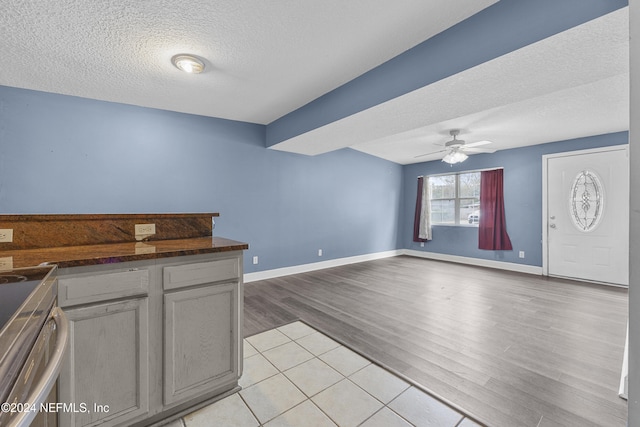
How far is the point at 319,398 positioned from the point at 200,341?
813 mm

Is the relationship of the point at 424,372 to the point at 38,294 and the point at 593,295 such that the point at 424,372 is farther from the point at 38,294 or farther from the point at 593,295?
the point at 593,295

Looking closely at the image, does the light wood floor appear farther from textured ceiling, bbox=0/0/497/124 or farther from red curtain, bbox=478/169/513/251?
textured ceiling, bbox=0/0/497/124

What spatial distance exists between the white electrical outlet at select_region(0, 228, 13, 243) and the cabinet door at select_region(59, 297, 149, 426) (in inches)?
25.6

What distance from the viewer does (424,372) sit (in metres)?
1.94

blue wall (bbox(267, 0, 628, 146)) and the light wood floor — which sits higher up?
blue wall (bbox(267, 0, 628, 146))

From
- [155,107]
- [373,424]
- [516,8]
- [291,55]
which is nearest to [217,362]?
[373,424]

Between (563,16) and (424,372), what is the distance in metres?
2.39

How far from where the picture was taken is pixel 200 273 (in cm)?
152

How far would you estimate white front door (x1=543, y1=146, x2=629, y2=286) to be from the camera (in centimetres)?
398

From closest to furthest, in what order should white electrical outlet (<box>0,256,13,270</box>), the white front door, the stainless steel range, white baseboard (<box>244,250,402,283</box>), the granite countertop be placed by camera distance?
the stainless steel range
white electrical outlet (<box>0,256,13,270</box>)
the granite countertop
the white front door
white baseboard (<box>244,250,402,283</box>)

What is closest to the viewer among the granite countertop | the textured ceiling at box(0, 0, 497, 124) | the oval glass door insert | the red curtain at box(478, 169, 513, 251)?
the granite countertop

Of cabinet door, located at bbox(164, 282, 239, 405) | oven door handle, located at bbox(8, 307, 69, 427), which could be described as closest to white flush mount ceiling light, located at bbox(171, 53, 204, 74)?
cabinet door, located at bbox(164, 282, 239, 405)

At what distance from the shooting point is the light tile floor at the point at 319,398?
1501 millimetres

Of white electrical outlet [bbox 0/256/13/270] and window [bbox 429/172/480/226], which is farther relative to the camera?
window [bbox 429/172/480/226]
